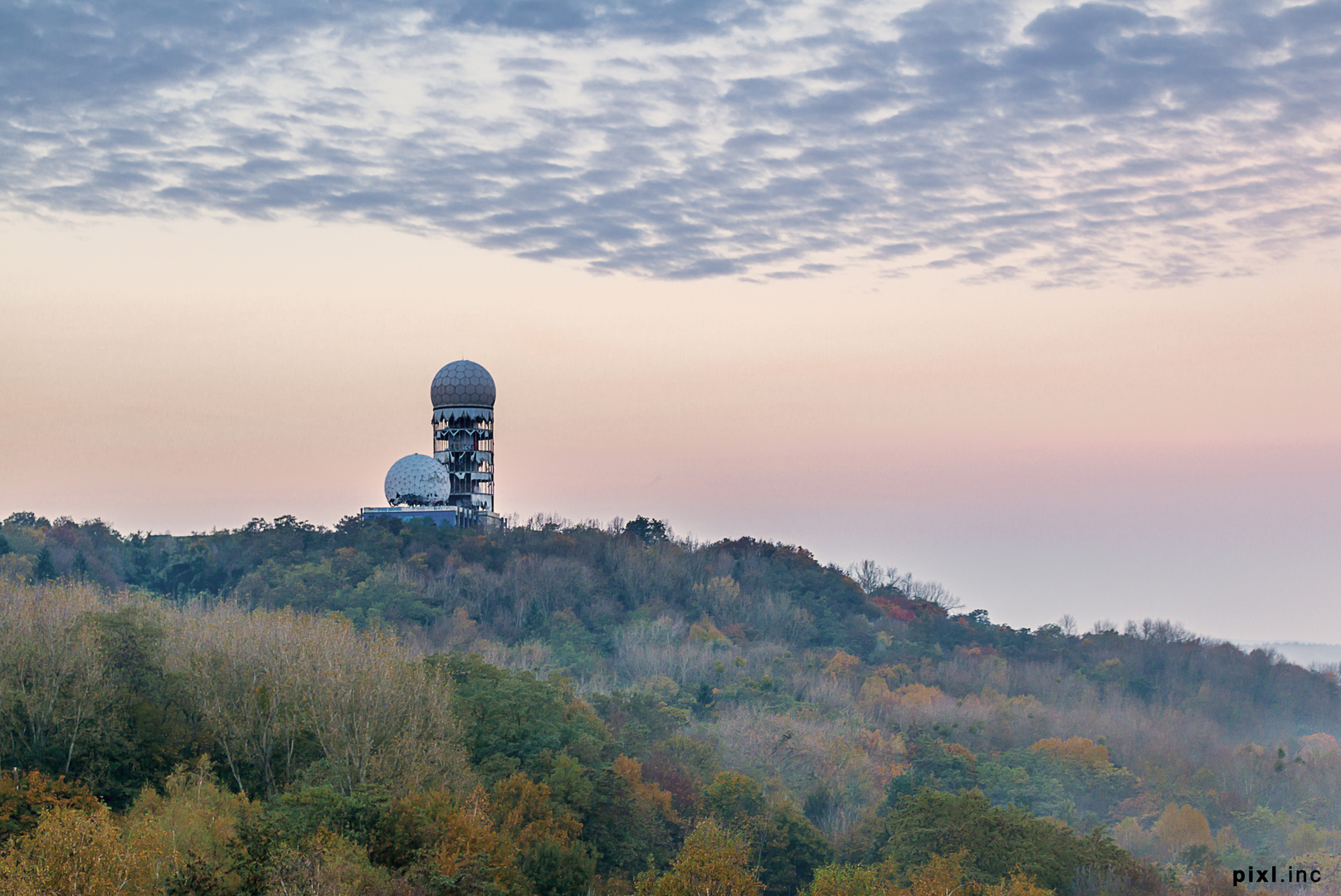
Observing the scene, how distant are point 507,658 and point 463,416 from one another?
20396mm

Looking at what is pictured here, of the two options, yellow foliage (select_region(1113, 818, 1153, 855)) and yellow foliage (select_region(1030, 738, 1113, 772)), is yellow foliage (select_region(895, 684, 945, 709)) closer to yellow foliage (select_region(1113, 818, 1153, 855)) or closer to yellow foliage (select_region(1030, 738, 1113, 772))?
yellow foliage (select_region(1030, 738, 1113, 772))

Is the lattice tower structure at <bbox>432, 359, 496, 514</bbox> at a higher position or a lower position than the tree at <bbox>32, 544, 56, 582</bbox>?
higher

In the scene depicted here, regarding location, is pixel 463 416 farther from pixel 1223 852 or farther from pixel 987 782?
pixel 1223 852

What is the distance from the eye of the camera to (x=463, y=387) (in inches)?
3900

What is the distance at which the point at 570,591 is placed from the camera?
11238 centimetres

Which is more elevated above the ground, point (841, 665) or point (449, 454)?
point (449, 454)

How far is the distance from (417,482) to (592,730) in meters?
45.1

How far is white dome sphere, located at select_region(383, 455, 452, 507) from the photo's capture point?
99.0 meters

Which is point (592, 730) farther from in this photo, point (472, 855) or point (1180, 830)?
point (1180, 830)

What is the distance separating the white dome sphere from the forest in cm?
306

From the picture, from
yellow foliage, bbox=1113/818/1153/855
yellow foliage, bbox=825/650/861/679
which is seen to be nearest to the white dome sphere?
yellow foliage, bbox=825/650/861/679

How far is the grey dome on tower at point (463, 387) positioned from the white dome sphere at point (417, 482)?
4.66m

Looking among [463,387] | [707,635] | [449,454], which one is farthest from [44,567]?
[707,635]

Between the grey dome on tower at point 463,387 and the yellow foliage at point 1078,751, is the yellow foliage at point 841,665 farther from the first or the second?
the grey dome on tower at point 463,387
